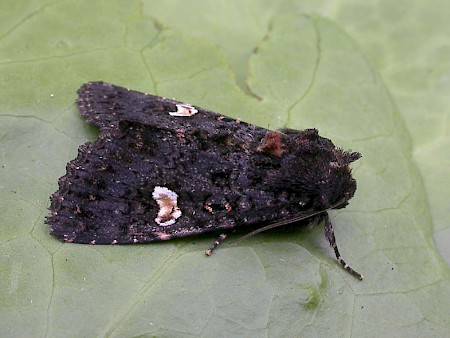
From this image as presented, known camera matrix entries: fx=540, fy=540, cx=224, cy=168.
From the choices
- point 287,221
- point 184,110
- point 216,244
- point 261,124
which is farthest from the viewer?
point 261,124

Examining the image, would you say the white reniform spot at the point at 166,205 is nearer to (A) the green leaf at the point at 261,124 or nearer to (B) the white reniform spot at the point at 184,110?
(A) the green leaf at the point at 261,124

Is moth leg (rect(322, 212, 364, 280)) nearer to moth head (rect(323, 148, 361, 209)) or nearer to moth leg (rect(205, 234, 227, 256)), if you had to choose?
moth head (rect(323, 148, 361, 209))

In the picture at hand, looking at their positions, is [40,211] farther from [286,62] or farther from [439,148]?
[439,148]

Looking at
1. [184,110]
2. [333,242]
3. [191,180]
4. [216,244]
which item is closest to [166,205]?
[191,180]

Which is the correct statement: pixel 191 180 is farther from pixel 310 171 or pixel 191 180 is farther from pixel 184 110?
pixel 310 171

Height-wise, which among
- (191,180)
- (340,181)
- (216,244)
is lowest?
(216,244)

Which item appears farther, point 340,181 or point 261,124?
point 261,124
